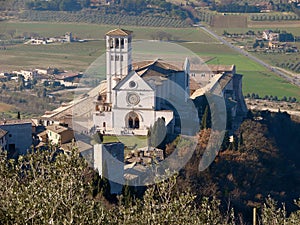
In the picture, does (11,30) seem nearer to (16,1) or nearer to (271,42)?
(16,1)

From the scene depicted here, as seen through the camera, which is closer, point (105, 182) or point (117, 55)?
point (105, 182)

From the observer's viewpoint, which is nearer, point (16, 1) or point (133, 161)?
point (133, 161)

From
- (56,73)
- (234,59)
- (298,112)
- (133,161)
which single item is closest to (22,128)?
(133,161)

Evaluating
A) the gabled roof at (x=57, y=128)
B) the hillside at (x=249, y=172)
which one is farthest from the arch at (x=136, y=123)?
the gabled roof at (x=57, y=128)

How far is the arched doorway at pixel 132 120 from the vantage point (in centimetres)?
1667

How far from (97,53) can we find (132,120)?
18.8m

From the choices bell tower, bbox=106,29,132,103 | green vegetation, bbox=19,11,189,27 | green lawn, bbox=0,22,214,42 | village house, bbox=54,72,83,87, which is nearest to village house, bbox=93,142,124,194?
bell tower, bbox=106,29,132,103

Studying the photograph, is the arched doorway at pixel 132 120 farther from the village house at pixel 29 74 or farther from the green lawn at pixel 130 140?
the village house at pixel 29 74

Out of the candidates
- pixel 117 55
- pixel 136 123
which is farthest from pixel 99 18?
pixel 136 123

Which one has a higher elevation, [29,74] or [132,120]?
[132,120]

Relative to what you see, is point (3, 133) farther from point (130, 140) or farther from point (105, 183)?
point (130, 140)

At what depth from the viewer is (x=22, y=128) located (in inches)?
552

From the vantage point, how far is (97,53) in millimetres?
35125

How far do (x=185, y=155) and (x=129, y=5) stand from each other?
33.5 meters
